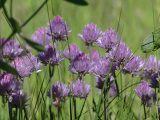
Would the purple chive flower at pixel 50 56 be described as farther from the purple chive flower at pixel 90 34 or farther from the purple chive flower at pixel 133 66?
the purple chive flower at pixel 133 66

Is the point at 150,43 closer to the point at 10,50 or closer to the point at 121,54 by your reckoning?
the point at 121,54

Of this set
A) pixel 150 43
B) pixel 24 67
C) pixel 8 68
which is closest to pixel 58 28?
pixel 24 67

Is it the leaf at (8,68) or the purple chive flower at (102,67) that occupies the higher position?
the leaf at (8,68)

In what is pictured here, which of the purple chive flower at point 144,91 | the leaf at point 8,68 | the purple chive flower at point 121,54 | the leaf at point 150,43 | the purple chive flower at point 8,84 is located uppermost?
the leaf at point 150,43

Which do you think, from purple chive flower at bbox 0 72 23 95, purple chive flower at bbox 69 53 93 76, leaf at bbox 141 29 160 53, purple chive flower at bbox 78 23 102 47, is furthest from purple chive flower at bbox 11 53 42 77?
leaf at bbox 141 29 160 53

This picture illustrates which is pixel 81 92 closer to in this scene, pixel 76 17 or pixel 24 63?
pixel 24 63

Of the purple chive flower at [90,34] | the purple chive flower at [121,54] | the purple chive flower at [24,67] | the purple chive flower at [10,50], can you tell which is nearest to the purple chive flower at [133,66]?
the purple chive flower at [121,54]

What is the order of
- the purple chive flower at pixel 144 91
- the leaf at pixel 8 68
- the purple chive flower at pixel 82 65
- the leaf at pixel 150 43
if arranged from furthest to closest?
the purple chive flower at pixel 144 91
the purple chive flower at pixel 82 65
the leaf at pixel 150 43
the leaf at pixel 8 68

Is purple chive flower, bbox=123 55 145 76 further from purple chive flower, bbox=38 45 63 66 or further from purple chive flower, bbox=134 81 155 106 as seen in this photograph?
purple chive flower, bbox=38 45 63 66
